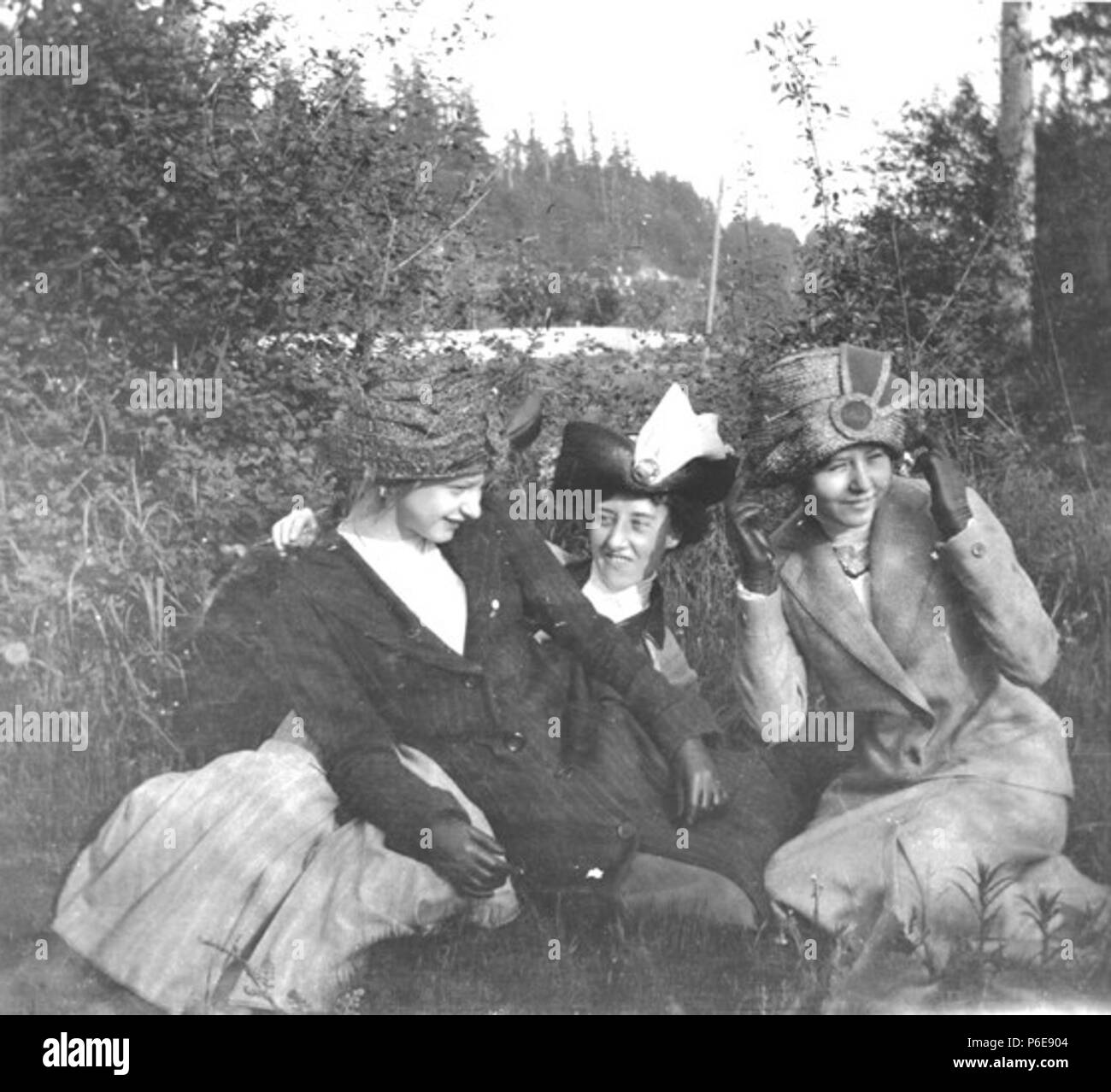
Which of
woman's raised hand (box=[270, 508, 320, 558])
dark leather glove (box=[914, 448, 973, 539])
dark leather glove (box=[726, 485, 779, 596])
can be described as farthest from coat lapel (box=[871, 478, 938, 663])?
woman's raised hand (box=[270, 508, 320, 558])

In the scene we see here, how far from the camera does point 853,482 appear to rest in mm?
4961

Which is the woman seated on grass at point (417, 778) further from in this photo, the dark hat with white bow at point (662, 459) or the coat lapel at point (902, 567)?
the coat lapel at point (902, 567)

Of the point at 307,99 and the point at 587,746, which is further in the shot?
the point at 307,99

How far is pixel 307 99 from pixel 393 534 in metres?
1.76

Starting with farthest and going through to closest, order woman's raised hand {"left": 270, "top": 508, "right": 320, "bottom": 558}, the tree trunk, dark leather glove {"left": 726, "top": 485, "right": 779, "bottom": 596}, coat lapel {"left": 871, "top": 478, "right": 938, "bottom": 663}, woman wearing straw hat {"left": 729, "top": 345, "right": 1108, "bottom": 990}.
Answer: the tree trunk, woman's raised hand {"left": 270, "top": 508, "right": 320, "bottom": 558}, coat lapel {"left": 871, "top": 478, "right": 938, "bottom": 663}, dark leather glove {"left": 726, "top": 485, "right": 779, "bottom": 596}, woman wearing straw hat {"left": 729, "top": 345, "right": 1108, "bottom": 990}

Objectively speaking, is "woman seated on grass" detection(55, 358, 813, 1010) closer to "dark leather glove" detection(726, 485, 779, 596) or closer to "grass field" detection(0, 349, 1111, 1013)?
"grass field" detection(0, 349, 1111, 1013)

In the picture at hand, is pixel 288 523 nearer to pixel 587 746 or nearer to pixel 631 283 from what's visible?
pixel 587 746

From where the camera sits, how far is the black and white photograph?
15.6ft

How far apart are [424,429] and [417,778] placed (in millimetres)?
1018

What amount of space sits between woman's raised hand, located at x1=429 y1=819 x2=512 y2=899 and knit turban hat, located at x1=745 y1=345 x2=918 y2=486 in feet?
4.54

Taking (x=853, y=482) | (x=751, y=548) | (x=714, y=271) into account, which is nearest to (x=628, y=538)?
(x=751, y=548)

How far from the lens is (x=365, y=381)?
555 centimetres

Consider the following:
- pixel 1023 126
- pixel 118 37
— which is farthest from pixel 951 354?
pixel 118 37

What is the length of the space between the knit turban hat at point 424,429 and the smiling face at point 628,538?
17.1 inches
